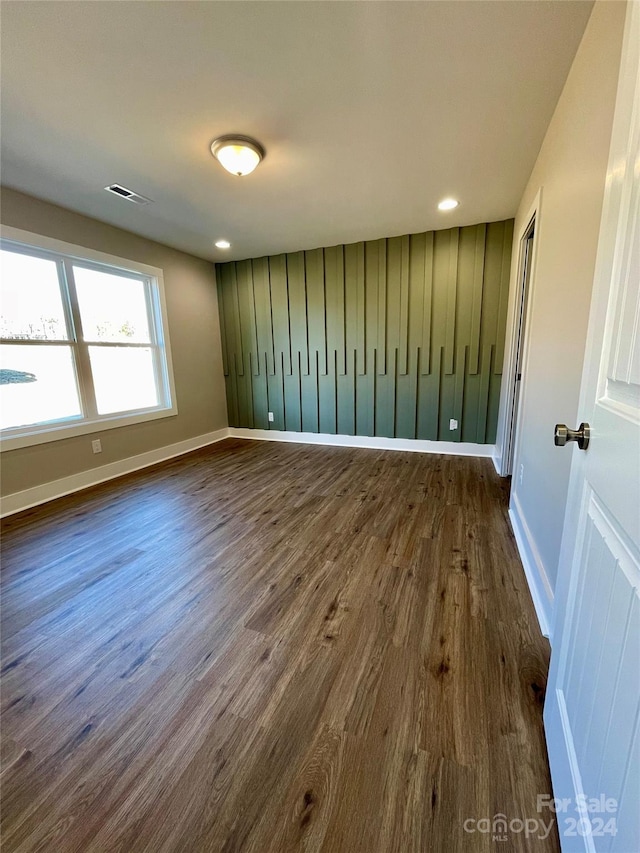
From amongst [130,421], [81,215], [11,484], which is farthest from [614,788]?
[81,215]

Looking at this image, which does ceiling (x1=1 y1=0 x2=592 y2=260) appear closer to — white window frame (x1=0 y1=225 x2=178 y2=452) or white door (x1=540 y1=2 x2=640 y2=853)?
white window frame (x1=0 y1=225 x2=178 y2=452)

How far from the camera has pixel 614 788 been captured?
1.90ft

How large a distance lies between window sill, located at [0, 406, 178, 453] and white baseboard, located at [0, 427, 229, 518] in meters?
0.38

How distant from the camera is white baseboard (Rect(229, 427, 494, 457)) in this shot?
3996mm

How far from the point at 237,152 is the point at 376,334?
8.09 ft

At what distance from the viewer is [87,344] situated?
10.8 feet

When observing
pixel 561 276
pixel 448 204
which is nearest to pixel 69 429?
pixel 561 276

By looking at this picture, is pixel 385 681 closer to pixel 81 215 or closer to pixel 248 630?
pixel 248 630

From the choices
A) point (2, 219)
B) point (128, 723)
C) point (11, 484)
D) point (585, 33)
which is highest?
point (585, 33)

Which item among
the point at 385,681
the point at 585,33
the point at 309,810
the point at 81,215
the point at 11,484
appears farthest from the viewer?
the point at 81,215

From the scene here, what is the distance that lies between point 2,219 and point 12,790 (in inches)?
139

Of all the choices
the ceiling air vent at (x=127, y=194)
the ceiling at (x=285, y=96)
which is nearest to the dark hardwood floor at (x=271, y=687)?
the ceiling at (x=285, y=96)

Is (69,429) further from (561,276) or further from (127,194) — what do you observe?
(561,276)

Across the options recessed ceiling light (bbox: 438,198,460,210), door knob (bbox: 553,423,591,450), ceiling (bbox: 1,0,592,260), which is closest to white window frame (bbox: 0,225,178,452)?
ceiling (bbox: 1,0,592,260)
